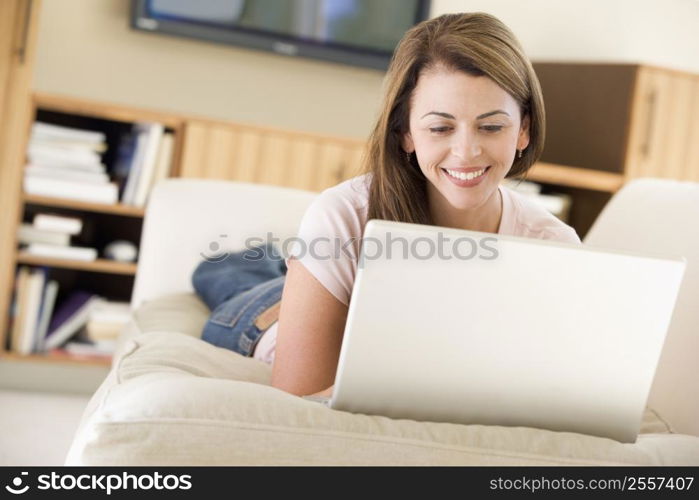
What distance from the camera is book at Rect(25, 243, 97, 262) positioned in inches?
116

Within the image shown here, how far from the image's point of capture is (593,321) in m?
1.00

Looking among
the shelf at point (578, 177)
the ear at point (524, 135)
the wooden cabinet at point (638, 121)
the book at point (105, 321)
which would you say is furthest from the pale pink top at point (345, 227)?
the wooden cabinet at point (638, 121)

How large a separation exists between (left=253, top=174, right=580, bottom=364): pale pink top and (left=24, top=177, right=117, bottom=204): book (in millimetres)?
1498

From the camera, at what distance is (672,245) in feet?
5.49

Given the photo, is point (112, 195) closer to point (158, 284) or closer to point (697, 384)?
point (158, 284)

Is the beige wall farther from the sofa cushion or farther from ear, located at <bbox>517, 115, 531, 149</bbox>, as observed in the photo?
Result: the sofa cushion

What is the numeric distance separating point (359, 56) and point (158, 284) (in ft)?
5.28

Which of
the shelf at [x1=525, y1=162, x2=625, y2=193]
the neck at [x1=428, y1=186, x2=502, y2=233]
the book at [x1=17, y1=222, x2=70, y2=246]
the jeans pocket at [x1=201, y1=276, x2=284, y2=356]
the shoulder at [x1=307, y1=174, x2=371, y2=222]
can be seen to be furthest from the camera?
the shelf at [x1=525, y1=162, x2=625, y2=193]

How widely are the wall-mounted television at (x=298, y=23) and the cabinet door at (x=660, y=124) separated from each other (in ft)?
2.74

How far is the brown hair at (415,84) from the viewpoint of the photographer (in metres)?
1.39

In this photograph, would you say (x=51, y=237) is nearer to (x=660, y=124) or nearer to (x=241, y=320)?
(x=241, y=320)

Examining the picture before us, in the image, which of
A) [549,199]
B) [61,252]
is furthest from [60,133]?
[549,199]

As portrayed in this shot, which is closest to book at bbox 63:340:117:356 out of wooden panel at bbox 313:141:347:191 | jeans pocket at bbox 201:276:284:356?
wooden panel at bbox 313:141:347:191
